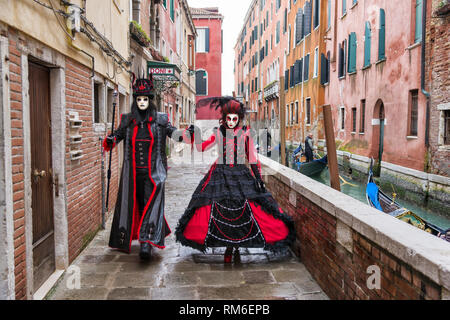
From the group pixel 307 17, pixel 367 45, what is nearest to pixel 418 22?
pixel 367 45

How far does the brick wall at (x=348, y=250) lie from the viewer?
87.5 inches

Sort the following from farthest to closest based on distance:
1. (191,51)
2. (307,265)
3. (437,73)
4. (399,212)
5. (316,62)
Answer: (191,51) < (316,62) < (437,73) < (399,212) < (307,265)

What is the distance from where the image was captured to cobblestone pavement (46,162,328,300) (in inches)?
A: 144

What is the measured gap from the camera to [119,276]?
4070 mm

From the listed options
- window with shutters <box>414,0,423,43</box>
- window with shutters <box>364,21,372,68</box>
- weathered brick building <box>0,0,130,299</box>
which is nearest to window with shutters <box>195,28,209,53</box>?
window with shutters <box>364,21,372,68</box>

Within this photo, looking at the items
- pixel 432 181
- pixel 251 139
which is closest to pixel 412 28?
pixel 432 181

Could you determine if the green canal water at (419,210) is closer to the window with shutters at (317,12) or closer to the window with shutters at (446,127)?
the window with shutters at (446,127)

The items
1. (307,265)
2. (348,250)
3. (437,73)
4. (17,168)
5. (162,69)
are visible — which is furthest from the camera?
(162,69)

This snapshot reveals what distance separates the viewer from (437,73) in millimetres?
11195

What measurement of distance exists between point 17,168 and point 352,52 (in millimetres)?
16541

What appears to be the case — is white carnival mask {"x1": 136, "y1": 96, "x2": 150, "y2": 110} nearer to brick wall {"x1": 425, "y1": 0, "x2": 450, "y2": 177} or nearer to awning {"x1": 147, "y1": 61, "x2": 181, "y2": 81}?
awning {"x1": 147, "y1": 61, "x2": 181, "y2": 81}

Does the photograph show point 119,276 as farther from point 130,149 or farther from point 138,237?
point 130,149

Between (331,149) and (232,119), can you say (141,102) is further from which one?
(331,149)

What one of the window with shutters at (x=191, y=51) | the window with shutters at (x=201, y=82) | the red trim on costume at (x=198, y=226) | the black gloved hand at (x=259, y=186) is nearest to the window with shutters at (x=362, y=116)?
the window with shutters at (x=191, y=51)
